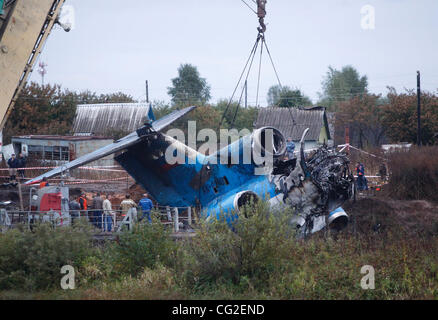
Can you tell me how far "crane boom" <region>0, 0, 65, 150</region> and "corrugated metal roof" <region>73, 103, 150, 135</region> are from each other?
25.6 meters

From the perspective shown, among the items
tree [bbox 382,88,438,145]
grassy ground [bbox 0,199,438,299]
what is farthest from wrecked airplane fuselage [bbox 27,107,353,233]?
tree [bbox 382,88,438,145]

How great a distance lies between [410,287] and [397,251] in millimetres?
2012

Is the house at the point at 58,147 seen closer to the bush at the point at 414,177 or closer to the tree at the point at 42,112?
the tree at the point at 42,112

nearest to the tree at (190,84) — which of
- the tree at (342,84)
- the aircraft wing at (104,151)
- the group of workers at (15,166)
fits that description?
the tree at (342,84)

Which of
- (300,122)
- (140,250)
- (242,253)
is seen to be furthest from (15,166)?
(300,122)

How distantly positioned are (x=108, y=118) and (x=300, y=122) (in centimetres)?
1735

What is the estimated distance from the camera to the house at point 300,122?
133 feet

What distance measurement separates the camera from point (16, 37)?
15.0m

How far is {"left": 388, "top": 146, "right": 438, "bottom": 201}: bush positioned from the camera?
22.2 m

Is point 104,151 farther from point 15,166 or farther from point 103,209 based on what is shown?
point 15,166

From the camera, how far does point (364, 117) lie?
48.4 m

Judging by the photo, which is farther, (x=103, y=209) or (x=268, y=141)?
(x=103, y=209)

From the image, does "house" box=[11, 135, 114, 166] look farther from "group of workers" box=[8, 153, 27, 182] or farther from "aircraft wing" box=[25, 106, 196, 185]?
"aircraft wing" box=[25, 106, 196, 185]

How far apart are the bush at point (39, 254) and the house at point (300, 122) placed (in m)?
28.5
